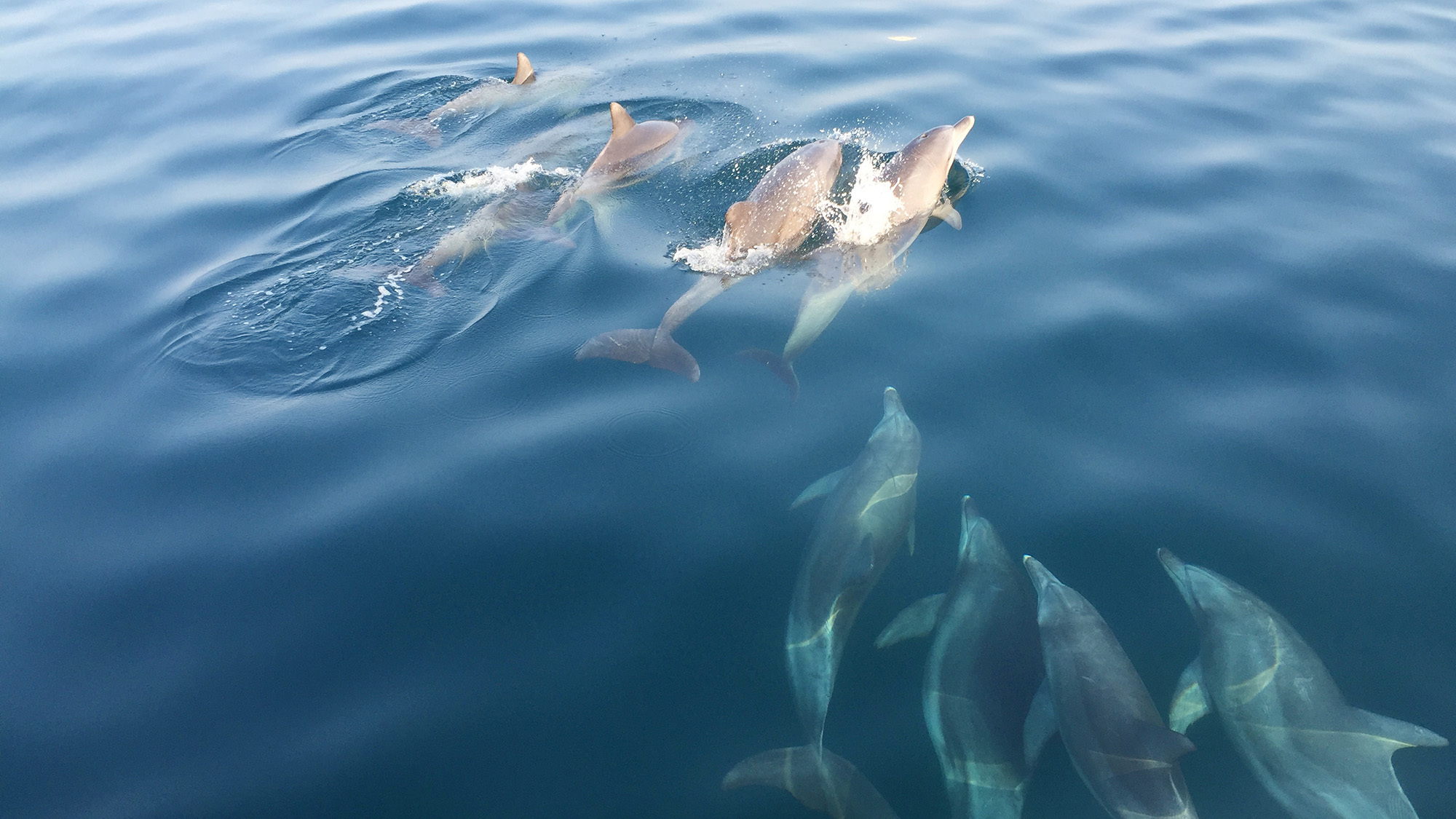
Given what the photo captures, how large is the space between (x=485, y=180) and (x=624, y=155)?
1.93 m

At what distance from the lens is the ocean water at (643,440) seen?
16.1 feet

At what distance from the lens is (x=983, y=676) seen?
5.21m

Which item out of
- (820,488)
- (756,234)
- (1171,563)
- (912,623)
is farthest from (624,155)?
(1171,563)

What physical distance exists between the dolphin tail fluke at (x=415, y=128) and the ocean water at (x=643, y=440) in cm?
45

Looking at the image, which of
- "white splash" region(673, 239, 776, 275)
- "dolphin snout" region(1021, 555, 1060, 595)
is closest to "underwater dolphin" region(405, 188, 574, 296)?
"white splash" region(673, 239, 776, 275)

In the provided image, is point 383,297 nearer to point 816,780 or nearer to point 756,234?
point 756,234

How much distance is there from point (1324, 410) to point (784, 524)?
460 centimetres

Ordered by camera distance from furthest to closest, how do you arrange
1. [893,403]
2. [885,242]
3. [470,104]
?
[470,104] → [885,242] → [893,403]

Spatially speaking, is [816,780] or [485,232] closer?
[816,780]

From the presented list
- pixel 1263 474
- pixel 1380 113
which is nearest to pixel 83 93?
pixel 1263 474

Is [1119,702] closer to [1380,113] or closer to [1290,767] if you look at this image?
[1290,767]

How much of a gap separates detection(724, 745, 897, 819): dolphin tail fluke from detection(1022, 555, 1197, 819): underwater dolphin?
119cm

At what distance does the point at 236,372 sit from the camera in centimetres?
775

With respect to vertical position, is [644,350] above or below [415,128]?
below
